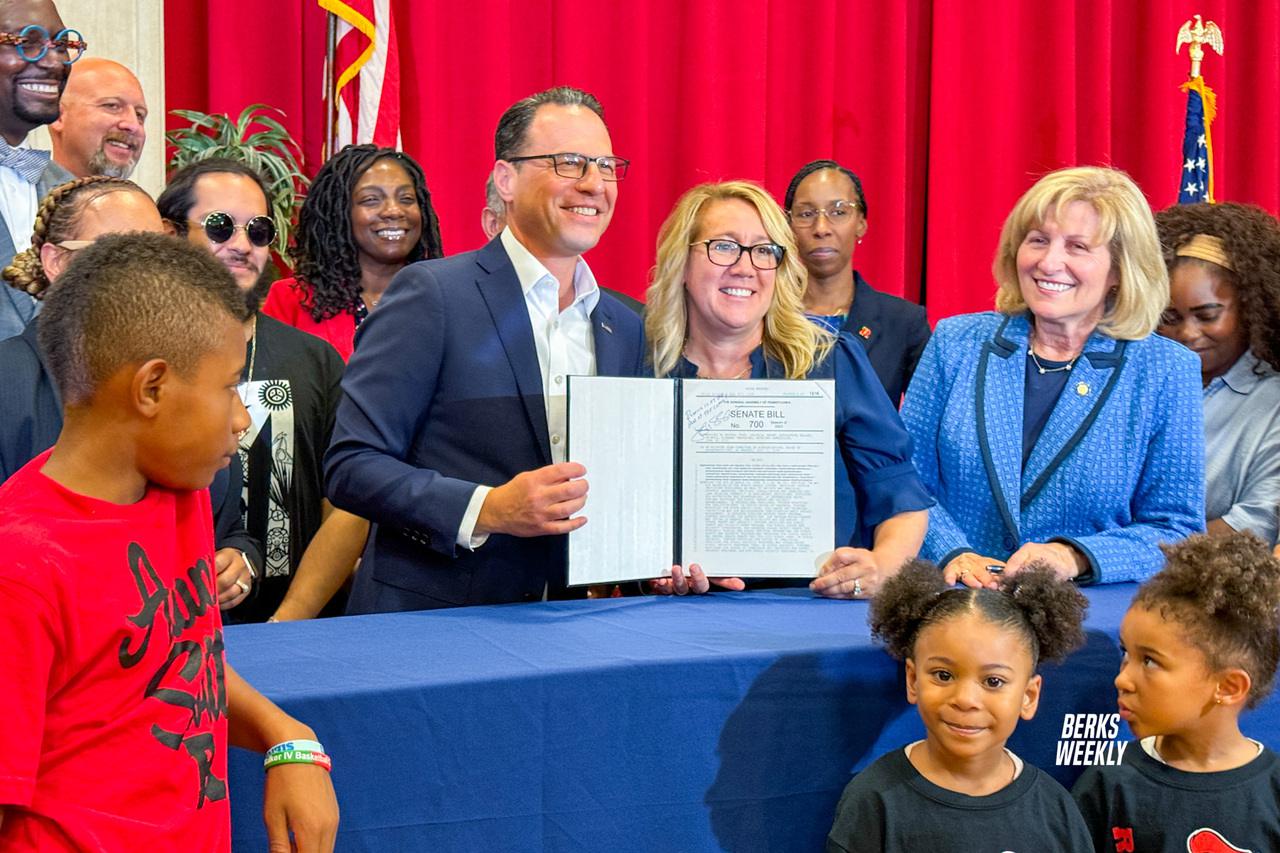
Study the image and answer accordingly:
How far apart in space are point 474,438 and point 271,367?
3.05 ft

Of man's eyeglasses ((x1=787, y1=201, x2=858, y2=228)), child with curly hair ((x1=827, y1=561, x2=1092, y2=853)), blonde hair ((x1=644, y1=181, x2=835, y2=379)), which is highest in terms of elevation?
man's eyeglasses ((x1=787, y1=201, x2=858, y2=228))

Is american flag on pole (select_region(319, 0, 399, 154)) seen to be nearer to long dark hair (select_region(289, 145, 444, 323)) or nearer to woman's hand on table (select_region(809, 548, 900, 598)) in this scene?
long dark hair (select_region(289, 145, 444, 323))

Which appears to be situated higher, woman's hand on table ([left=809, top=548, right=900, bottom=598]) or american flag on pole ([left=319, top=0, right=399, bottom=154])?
american flag on pole ([left=319, top=0, right=399, bottom=154])

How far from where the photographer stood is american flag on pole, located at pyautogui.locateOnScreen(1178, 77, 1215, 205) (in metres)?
6.51

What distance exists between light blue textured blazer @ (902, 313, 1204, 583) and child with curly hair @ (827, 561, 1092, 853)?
665 mm

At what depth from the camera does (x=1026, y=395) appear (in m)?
3.06

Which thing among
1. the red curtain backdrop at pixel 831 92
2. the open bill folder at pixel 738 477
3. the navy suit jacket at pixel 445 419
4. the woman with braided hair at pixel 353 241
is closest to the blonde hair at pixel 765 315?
the open bill folder at pixel 738 477

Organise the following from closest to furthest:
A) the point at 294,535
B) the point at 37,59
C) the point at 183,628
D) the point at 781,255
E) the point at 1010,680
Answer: the point at 183,628
the point at 1010,680
the point at 781,255
the point at 294,535
the point at 37,59

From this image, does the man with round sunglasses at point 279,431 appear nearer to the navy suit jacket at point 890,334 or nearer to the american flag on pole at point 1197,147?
the navy suit jacket at point 890,334

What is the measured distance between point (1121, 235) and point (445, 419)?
4.91 ft

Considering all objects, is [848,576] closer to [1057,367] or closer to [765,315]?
[765,315]

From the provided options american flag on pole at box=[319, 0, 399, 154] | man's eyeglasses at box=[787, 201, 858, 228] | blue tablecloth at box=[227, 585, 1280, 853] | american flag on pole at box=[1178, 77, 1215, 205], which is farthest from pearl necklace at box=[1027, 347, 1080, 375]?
american flag on pole at box=[1178, 77, 1215, 205]

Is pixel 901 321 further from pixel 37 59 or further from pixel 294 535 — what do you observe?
pixel 37 59

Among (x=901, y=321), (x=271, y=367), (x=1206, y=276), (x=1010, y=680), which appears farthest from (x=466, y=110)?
(x=1010, y=680)
